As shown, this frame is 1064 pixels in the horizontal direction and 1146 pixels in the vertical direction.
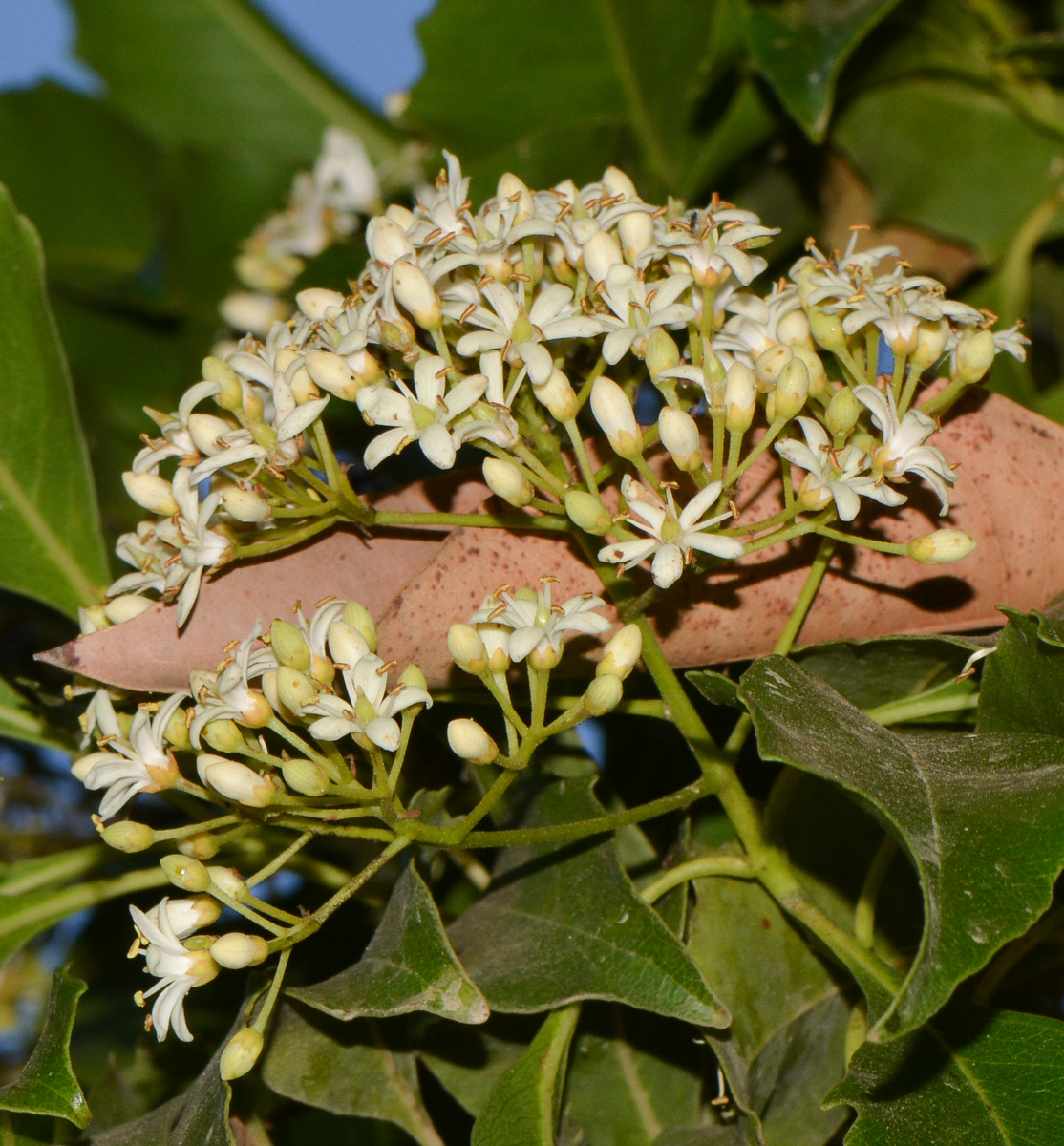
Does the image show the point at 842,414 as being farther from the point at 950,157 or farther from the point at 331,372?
the point at 950,157

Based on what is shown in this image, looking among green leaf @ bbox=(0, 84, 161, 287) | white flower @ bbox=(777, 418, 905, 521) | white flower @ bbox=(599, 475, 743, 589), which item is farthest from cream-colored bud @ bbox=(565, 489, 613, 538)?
green leaf @ bbox=(0, 84, 161, 287)

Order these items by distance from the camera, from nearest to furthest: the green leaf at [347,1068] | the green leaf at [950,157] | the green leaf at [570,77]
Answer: the green leaf at [347,1068], the green leaf at [950,157], the green leaf at [570,77]

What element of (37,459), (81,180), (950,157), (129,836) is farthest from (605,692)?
(81,180)

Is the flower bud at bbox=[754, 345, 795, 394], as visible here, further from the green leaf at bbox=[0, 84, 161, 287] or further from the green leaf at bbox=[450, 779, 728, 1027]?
the green leaf at bbox=[0, 84, 161, 287]

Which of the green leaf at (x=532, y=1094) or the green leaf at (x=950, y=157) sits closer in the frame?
the green leaf at (x=532, y=1094)

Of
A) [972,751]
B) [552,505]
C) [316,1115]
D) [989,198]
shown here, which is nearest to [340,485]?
[552,505]

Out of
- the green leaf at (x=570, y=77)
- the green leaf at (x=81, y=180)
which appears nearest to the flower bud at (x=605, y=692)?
the green leaf at (x=570, y=77)

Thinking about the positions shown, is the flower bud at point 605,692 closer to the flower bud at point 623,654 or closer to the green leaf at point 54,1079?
the flower bud at point 623,654
